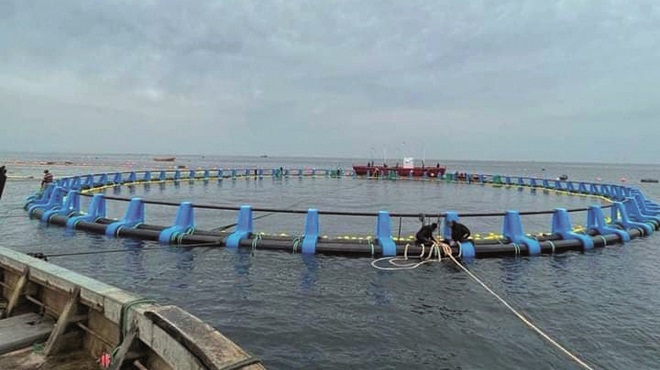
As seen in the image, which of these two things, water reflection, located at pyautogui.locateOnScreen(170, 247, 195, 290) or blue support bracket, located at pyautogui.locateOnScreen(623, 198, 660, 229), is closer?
water reflection, located at pyautogui.locateOnScreen(170, 247, 195, 290)

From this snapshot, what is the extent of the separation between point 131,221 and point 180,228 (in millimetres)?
2221

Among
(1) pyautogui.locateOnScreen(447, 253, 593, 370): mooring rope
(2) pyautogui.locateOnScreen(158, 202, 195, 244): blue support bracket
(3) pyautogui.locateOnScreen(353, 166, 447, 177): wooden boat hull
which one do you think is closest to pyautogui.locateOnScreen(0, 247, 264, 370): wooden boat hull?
(1) pyautogui.locateOnScreen(447, 253, 593, 370): mooring rope

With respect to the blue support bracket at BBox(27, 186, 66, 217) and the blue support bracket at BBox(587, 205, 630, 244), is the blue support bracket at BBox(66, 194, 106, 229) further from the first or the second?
the blue support bracket at BBox(587, 205, 630, 244)

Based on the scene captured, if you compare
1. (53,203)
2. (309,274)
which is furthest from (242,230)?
(53,203)

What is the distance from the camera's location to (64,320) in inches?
212

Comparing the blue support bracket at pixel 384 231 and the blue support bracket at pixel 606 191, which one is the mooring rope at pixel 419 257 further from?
the blue support bracket at pixel 606 191

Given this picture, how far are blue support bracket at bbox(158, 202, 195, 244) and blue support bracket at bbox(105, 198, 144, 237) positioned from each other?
1.59 metres

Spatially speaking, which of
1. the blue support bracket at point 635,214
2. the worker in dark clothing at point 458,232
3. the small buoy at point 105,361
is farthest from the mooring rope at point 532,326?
the blue support bracket at point 635,214

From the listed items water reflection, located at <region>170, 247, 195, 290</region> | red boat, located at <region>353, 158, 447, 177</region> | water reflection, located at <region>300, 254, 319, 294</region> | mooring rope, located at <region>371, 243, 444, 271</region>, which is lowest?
water reflection, located at <region>170, 247, 195, 290</region>

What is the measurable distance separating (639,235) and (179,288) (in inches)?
707

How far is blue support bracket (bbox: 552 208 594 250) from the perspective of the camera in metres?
14.3

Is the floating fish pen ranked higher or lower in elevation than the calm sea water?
higher

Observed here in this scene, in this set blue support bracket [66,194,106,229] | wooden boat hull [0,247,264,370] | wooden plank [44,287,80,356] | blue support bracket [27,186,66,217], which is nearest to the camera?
wooden boat hull [0,247,264,370]

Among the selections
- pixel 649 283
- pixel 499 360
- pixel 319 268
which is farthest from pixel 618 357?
A: pixel 319 268
